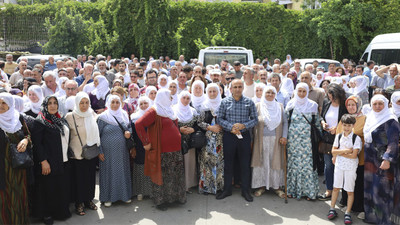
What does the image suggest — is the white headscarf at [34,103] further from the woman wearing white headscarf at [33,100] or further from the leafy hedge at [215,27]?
the leafy hedge at [215,27]

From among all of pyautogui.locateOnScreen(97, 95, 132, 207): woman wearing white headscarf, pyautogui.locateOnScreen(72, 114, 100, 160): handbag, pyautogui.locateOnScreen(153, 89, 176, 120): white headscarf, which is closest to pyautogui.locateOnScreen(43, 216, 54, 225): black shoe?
pyautogui.locateOnScreen(97, 95, 132, 207): woman wearing white headscarf

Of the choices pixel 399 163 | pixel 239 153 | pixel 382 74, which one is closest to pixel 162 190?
pixel 239 153

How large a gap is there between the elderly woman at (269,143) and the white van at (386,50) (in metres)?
8.51

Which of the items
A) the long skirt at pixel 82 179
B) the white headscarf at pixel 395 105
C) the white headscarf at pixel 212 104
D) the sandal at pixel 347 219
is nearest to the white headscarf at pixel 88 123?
the long skirt at pixel 82 179

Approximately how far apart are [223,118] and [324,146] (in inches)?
62.4

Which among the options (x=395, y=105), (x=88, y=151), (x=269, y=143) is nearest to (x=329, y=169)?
(x=269, y=143)

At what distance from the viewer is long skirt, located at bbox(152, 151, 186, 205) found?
5.02 meters

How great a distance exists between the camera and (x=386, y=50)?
12422 mm

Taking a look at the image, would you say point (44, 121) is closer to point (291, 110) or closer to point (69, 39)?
point (291, 110)

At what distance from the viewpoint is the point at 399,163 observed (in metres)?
4.33

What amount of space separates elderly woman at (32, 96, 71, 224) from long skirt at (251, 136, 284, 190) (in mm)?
2880

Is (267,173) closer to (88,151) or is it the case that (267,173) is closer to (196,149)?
(196,149)

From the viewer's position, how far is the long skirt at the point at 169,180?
5023 millimetres

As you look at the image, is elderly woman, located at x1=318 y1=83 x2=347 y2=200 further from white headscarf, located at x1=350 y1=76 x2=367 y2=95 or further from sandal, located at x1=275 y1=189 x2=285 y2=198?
white headscarf, located at x1=350 y1=76 x2=367 y2=95
